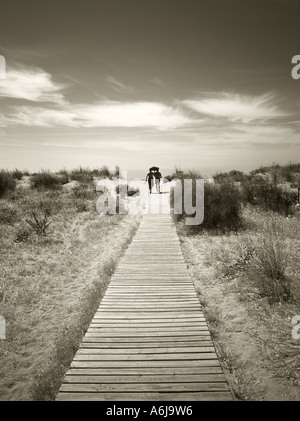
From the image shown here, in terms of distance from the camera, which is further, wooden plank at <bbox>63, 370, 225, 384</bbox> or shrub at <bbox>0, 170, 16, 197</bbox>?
shrub at <bbox>0, 170, 16, 197</bbox>

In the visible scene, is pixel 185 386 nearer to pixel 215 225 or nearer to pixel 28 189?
pixel 215 225

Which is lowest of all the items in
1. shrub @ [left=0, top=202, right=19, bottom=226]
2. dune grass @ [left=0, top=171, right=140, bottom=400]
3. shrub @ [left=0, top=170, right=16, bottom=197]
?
dune grass @ [left=0, top=171, right=140, bottom=400]

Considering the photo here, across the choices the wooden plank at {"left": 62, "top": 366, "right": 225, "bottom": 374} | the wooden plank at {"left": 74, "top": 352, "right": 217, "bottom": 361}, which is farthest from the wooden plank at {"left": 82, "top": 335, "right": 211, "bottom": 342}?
the wooden plank at {"left": 62, "top": 366, "right": 225, "bottom": 374}

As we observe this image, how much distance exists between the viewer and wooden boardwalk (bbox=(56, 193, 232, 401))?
309 cm

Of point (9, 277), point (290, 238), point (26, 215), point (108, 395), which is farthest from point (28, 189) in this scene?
point (108, 395)

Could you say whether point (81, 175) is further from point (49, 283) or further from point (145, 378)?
point (145, 378)

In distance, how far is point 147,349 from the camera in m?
3.79

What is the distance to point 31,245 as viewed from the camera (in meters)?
9.21

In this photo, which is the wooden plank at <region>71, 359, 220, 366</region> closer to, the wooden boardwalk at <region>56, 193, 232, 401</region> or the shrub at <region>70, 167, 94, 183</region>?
the wooden boardwalk at <region>56, 193, 232, 401</region>

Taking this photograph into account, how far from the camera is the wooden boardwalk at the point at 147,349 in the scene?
309 centimetres

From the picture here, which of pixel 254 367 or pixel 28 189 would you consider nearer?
pixel 254 367

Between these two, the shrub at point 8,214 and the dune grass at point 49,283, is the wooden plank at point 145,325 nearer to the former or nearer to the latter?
the dune grass at point 49,283

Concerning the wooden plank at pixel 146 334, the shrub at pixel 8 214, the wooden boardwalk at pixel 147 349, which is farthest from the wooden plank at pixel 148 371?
the shrub at pixel 8 214
